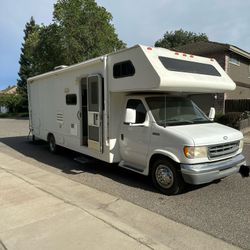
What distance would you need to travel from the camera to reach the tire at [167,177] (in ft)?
19.5

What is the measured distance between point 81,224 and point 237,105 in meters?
17.4

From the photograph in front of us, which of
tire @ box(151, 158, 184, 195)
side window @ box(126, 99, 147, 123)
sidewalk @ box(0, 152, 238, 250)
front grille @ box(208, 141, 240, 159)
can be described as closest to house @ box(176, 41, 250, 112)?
side window @ box(126, 99, 147, 123)

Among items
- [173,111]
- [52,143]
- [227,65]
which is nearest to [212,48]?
[227,65]

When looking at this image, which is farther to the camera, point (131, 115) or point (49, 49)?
point (49, 49)

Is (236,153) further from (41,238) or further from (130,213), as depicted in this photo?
(41,238)

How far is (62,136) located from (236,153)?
5.60 metres

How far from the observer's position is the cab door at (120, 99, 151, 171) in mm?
6586

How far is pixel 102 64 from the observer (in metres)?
7.36

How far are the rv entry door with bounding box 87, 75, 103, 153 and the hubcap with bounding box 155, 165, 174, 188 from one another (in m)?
1.85

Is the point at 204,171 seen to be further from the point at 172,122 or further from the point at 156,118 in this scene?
the point at 156,118

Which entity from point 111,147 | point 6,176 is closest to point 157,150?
point 111,147

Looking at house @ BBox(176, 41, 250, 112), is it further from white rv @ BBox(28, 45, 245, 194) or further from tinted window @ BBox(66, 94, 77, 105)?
white rv @ BBox(28, 45, 245, 194)

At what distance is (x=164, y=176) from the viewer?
6.15 metres

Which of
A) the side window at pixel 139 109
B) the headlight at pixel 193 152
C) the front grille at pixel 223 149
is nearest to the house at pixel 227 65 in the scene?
the side window at pixel 139 109
